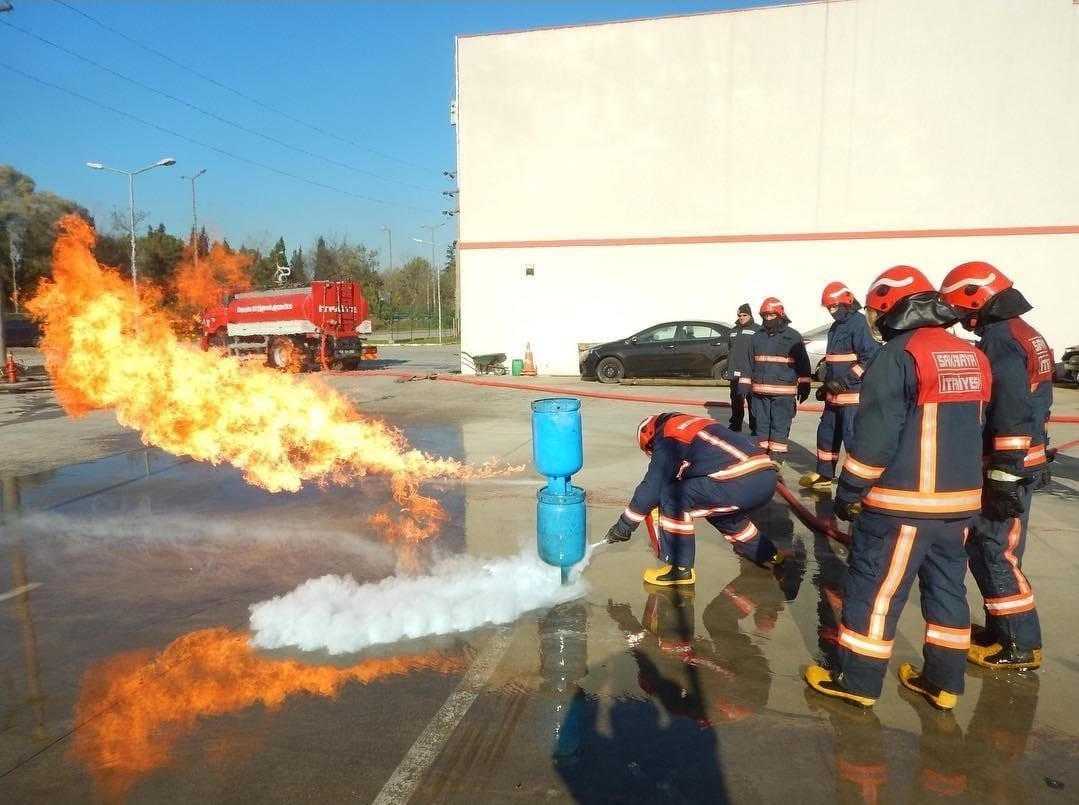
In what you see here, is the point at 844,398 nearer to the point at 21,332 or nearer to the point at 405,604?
the point at 405,604

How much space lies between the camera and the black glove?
3.51 metres

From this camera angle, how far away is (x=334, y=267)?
5716 centimetres

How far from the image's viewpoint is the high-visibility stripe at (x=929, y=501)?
3078 mm

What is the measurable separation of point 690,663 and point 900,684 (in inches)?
38.6

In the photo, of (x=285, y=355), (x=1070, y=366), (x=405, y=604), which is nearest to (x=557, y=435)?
(x=405, y=604)

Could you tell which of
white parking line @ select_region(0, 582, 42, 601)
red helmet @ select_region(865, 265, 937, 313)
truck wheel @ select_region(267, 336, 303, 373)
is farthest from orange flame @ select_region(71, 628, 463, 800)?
truck wheel @ select_region(267, 336, 303, 373)

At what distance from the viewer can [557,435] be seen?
438 centimetres

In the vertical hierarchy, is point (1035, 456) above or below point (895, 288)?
below

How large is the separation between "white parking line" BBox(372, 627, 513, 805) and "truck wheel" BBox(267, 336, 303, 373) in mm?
19363

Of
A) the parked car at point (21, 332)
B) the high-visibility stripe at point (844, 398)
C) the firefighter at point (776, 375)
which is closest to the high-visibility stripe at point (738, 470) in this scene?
the high-visibility stripe at point (844, 398)

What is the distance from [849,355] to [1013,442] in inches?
151

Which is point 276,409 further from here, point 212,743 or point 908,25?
point 908,25

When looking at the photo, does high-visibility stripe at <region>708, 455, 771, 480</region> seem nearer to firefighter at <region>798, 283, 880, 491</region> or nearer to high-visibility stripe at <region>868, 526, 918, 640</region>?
high-visibility stripe at <region>868, 526, 918, 640</region>

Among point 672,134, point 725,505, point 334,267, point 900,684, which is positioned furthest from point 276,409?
point 334,267
